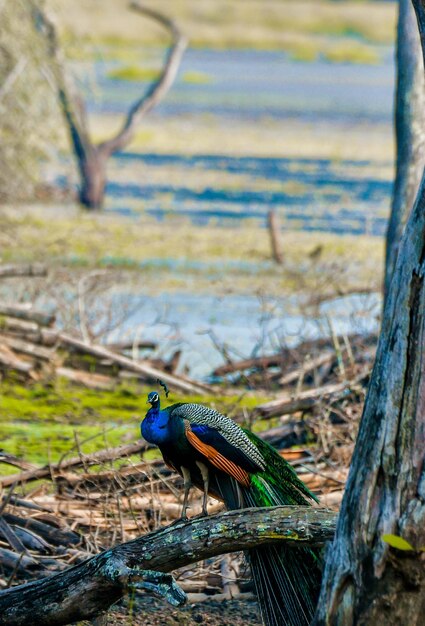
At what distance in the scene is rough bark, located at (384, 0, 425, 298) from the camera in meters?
7.38

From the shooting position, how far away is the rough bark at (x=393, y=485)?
3.54m

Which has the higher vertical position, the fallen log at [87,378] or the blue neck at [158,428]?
the blue neck at [158,428]

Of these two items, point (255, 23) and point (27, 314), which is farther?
point (255, 23)

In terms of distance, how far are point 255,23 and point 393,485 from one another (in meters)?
50.3

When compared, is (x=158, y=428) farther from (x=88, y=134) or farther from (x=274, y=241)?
(x=88, y=134)

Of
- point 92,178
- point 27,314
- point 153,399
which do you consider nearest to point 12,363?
point 27,314

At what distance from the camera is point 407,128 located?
7457 millimetres

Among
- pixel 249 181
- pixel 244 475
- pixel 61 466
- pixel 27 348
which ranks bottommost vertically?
pixel 249 181

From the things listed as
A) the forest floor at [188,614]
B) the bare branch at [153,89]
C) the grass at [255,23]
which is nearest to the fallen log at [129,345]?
the forest floor at [188,614]

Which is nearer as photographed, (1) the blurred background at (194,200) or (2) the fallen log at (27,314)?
(2) the fallen log at (27,314)

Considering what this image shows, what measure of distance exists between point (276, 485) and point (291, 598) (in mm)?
414

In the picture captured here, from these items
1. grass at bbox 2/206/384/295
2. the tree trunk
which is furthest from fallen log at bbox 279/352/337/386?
the tree trunk

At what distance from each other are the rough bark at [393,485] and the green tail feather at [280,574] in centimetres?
41

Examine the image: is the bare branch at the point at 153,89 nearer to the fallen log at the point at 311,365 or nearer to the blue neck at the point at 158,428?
the fallen log at the point at 311,365
